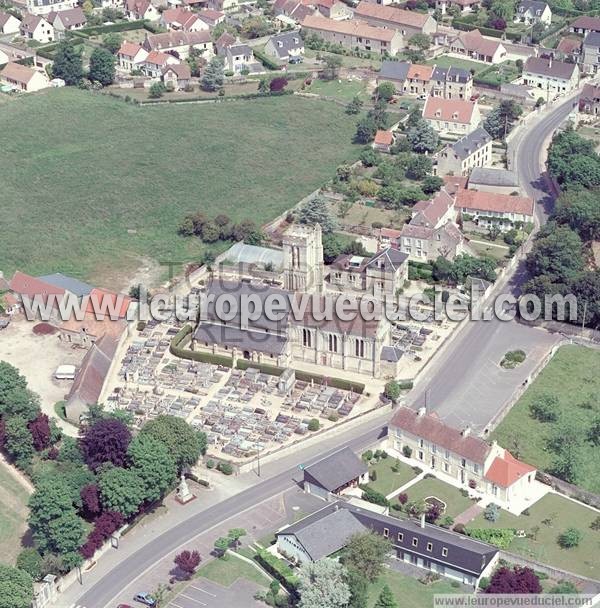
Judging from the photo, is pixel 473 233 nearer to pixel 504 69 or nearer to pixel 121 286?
pixel 121 286

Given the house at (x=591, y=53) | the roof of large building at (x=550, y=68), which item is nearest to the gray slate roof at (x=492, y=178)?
the roof of large building at (x=550, y=68)

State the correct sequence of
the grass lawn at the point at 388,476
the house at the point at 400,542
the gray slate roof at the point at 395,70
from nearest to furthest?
the house at the point at 400,542 < the grass lawn at the point at 388,476 < the gray slate roof at the point at 395,70

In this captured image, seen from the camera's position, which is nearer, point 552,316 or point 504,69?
point 552,316

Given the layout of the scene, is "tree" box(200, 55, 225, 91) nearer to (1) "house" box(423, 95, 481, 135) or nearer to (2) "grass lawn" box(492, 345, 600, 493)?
(1) "house" box(423, 95, 481, 135)

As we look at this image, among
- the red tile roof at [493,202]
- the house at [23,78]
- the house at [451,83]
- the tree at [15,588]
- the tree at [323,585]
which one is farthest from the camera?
the house at [23,78]

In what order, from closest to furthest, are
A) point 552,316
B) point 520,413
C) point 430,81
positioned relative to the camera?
1. point 520,413
2. point 552,316
3. point 430,81

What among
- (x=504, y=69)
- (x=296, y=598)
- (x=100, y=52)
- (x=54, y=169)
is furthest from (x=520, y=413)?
Result: (x=100, y=52)

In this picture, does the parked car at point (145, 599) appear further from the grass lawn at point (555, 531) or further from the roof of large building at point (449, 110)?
the roof of large building at point (449, 110)

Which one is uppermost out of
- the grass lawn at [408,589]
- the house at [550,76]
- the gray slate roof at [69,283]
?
the house at [550,76]
